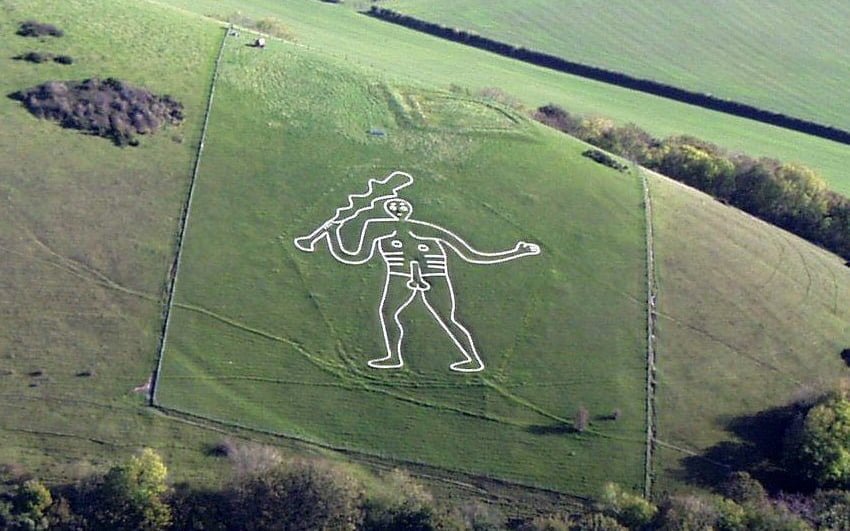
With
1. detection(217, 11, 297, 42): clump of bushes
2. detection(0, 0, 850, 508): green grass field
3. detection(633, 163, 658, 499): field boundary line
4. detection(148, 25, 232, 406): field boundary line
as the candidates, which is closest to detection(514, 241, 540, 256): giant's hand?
detection(0, 0, 850, 508): green grass field

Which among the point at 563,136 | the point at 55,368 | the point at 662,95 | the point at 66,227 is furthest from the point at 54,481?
the point at 662,95

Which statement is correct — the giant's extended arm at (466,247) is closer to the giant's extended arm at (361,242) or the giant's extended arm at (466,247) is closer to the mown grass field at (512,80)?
the giant's extended arm at (361,242)

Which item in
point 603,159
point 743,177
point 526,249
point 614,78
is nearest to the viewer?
point 526,249

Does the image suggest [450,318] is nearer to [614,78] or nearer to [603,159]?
[603,159]

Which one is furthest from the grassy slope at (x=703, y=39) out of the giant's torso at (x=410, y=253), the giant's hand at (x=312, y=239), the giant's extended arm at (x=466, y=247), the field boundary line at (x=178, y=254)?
Result: the giant's hand at (x=312, y=239)

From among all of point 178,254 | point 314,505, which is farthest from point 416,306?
point 314,505

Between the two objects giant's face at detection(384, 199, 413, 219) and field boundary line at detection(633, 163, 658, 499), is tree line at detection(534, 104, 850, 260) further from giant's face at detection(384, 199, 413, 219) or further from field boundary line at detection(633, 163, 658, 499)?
giant's face at detection(384, 199, 413, 219)

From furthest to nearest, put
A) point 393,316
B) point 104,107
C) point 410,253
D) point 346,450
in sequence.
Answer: point 104,107, point 410,253, point 393,316, point 346,450
